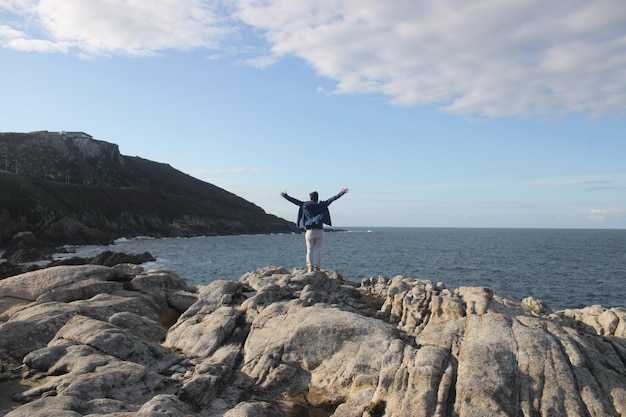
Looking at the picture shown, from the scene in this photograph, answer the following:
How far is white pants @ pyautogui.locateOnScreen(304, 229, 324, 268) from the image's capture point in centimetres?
2041

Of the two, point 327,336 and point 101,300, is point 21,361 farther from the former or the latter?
point 327,336

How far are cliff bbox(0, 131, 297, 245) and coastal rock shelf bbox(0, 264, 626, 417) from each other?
92374 millimetres

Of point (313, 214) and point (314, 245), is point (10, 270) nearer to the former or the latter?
point (314, 245)

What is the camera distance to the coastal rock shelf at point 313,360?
10320mm

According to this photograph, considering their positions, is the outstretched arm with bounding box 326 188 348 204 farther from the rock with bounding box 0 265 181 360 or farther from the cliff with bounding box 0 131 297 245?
the cliff with bounding box 0 131 297 245

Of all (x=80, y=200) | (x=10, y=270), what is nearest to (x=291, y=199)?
(x=10, y=270)

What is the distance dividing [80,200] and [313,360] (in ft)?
438

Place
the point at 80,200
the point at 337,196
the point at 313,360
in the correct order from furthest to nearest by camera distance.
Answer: the point at 80,200 < the point at 337,196 < the point at 313,360

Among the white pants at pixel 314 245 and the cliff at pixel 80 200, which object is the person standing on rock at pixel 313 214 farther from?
the cliff at pixel 80 200

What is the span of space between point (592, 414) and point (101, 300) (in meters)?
17.8

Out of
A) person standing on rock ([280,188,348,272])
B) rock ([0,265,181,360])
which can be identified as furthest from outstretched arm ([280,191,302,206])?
rock ([0,265,181,360])

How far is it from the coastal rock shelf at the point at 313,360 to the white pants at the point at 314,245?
9.87 feet

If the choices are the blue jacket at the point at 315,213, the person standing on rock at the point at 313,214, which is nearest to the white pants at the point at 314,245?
the person standing on rock at the point at 313,214

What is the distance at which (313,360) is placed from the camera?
13039 mm
